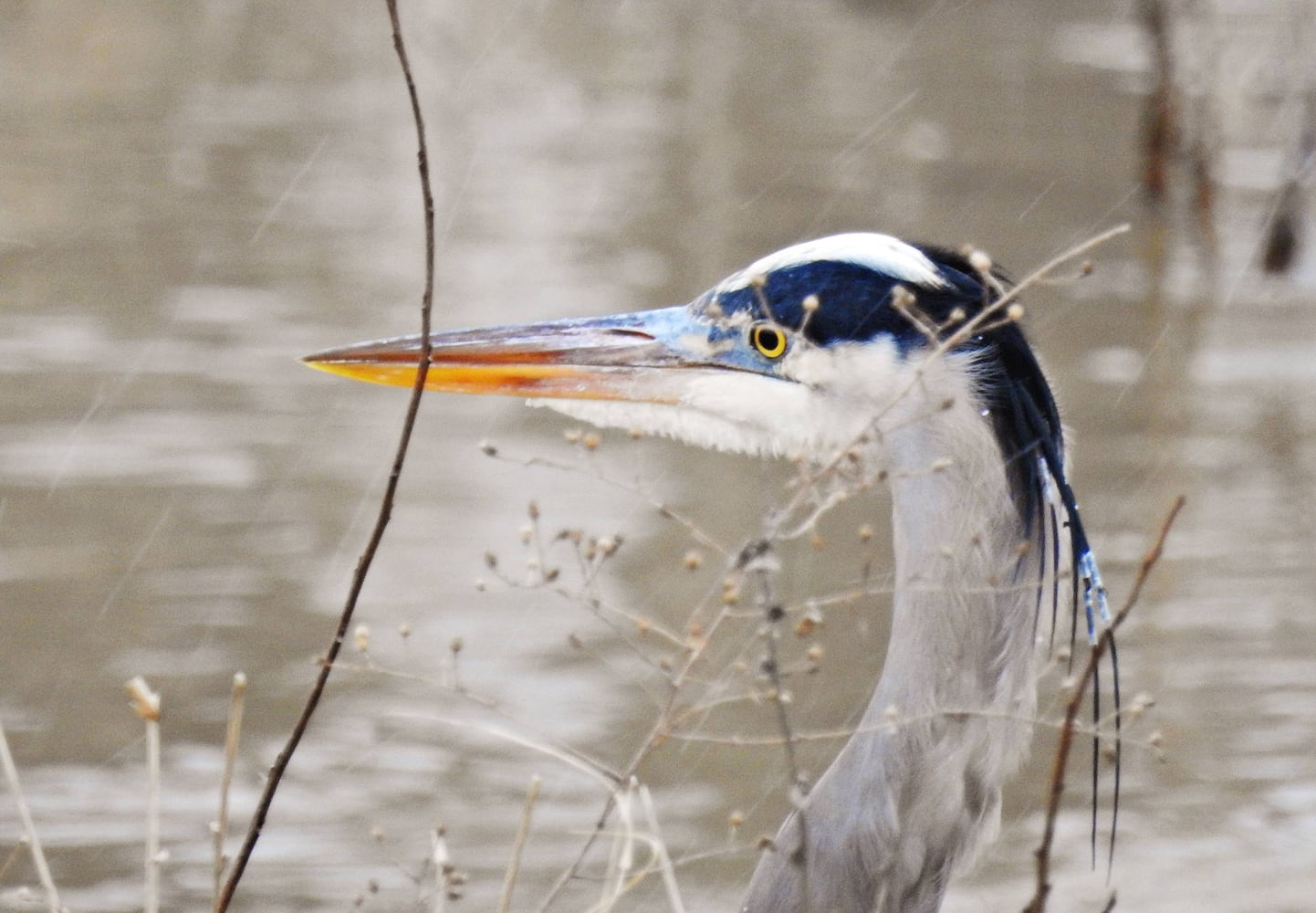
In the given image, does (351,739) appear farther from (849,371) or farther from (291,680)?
(849,371)

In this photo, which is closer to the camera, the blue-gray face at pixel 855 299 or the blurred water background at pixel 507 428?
the blue-gray face at pixel 855 299

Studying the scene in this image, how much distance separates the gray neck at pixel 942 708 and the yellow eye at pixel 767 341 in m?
0.34

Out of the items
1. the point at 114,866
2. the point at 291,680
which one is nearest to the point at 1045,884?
the point at 114,866

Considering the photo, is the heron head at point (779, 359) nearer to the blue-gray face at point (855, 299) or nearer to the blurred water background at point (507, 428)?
the blue-gray face at point (855, 299)

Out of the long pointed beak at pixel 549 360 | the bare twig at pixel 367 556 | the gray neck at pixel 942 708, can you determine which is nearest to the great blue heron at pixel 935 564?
the gray neck at pixel 942 708

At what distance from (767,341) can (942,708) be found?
728 millimetres

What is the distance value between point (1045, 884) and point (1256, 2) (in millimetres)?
14333

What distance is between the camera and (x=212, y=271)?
344 inches

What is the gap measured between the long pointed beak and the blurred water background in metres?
0.27

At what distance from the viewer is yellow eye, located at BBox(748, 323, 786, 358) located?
3.51m

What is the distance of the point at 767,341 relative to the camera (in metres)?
3.54

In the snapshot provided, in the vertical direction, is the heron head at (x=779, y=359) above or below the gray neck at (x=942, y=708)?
above

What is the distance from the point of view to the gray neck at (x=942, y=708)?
3230 mm

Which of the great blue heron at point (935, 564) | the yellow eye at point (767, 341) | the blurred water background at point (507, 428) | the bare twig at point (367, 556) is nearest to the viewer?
the bare twig at point (367, 556)
